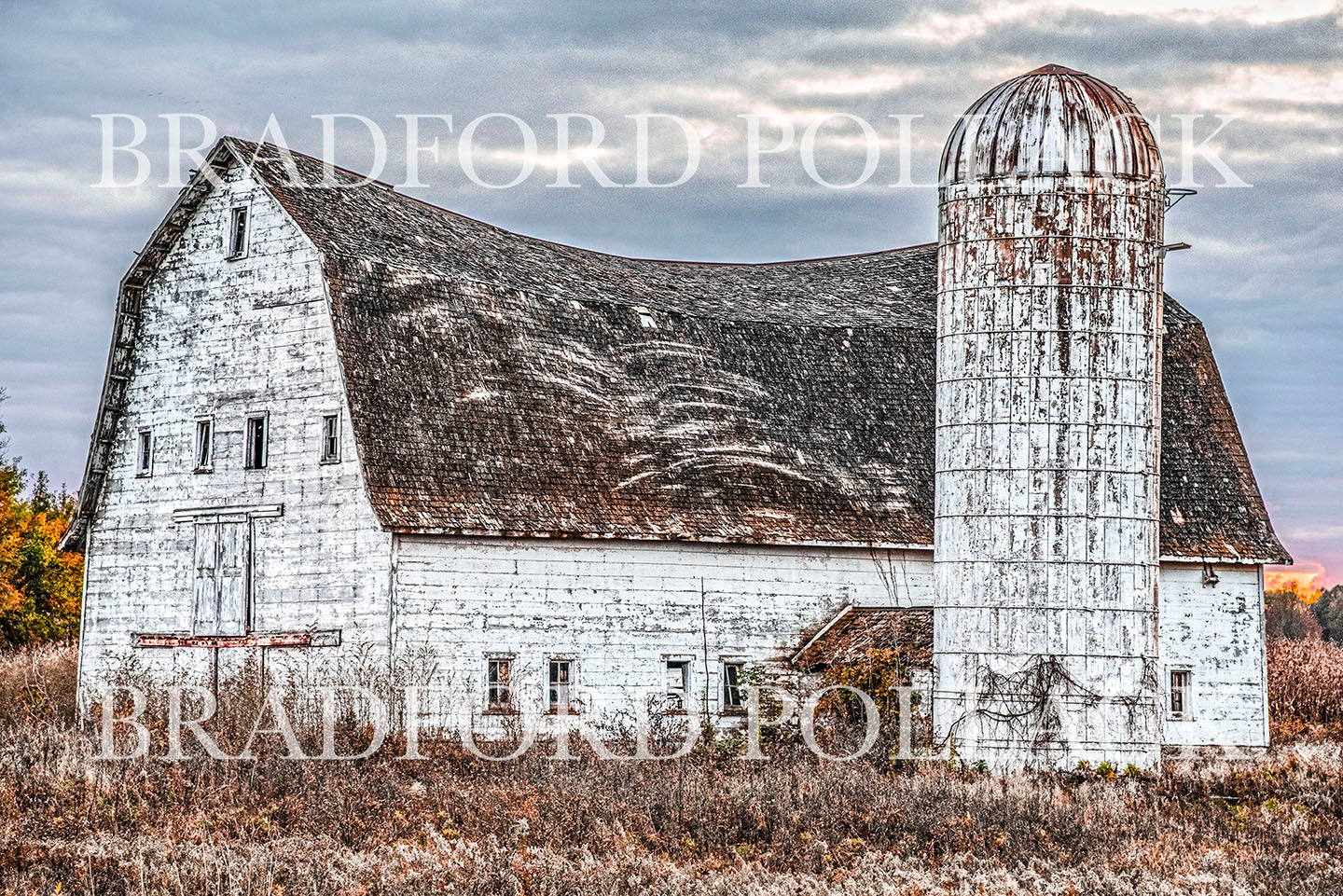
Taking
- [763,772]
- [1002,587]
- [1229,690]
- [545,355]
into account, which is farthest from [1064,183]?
[1229,690]

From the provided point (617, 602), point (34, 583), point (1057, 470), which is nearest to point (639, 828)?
point (1057, 470)

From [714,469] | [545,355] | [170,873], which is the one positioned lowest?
[170,873]

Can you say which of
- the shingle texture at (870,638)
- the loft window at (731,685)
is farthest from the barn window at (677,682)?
the shingle texture at (870,638)

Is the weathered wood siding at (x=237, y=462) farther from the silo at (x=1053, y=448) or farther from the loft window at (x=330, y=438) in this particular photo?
the silo at (x=1053, y=448)

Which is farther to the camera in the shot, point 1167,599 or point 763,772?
point 1167,599

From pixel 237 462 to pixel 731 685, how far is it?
26.0 ft

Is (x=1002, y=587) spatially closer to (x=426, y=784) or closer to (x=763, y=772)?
(x=763, y=772)

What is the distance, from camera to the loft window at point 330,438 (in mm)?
23364

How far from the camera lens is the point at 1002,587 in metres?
18.9

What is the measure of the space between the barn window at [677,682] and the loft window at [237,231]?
8.78m

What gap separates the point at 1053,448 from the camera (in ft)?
61.7

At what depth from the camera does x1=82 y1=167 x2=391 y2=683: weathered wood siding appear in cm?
2320

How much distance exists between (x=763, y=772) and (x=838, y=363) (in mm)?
12458

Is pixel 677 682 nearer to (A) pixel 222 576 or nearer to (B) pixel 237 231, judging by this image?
(A) pixel 222 576
